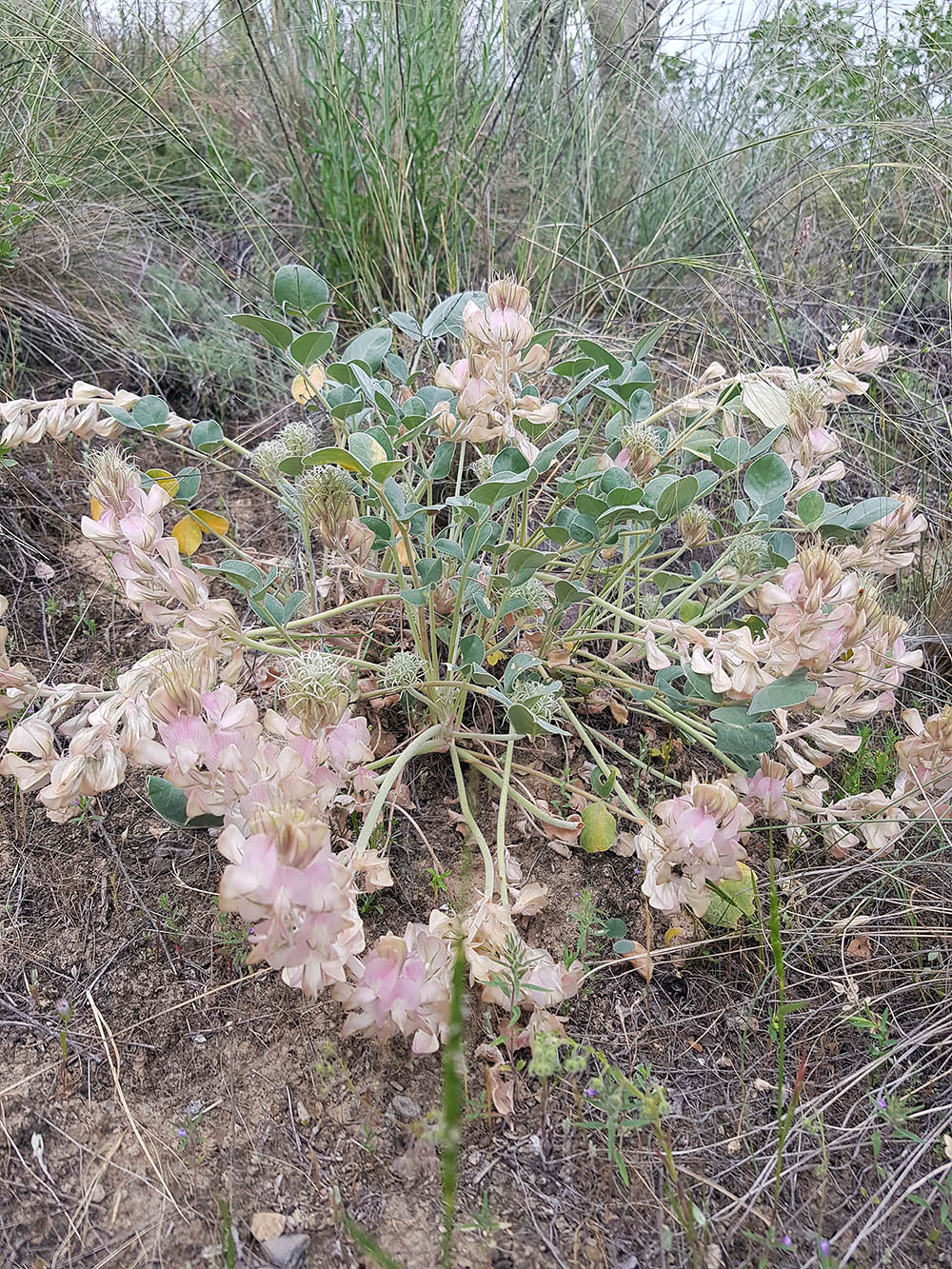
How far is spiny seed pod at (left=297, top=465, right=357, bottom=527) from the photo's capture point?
1.06 metres

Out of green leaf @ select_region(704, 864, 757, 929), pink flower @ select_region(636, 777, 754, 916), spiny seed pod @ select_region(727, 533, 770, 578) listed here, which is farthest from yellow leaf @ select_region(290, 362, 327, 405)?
green leaf @ select_region(704, 864, 757, 929)

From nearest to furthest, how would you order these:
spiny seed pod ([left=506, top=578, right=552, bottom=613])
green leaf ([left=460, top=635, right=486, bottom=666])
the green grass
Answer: green leaf ([left=460, top=635, right=486, bottom=666]) → spiny seed pod ([left=506, top=578, right=552, bottom=613]) → the green grass

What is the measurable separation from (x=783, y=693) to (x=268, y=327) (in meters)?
0.62

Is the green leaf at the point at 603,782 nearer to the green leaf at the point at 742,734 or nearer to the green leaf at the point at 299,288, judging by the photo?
the green leaf at the point at 742,734

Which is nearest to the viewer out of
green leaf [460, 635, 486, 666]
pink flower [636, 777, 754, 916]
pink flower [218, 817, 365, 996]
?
pink flower [218, 817, 365, 996]

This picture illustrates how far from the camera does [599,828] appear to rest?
3.61 feet

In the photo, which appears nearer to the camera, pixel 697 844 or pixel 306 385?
pixel 697 844

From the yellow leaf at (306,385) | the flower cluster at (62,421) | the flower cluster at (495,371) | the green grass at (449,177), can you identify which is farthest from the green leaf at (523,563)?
the green grass at (449,177)

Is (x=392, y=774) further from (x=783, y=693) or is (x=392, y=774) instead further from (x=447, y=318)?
(x=447, y=318)

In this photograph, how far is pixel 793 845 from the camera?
45.7 inches

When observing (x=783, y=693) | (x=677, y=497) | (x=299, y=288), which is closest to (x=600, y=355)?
(x=677, y=497)

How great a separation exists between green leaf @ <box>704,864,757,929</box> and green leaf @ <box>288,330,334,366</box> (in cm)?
74

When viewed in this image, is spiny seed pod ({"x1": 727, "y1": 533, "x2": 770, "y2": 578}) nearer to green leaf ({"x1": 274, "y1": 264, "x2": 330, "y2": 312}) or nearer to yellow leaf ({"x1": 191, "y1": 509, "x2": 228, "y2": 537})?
green leaf ({"x1": 274, "y1": 264, "x2": 330, "y2": 312})

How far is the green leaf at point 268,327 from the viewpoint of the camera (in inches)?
34.5
